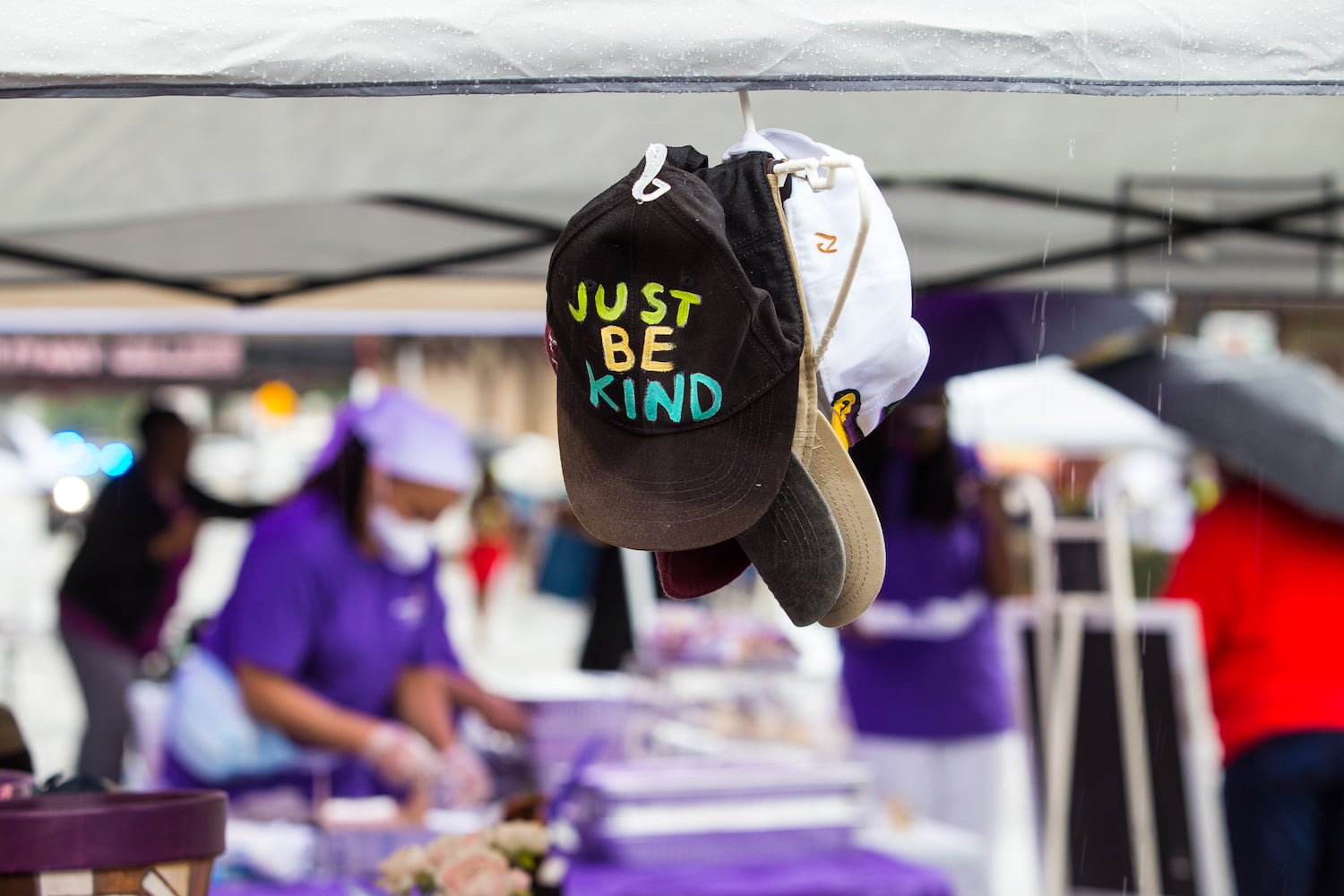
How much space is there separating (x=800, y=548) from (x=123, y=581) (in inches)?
175

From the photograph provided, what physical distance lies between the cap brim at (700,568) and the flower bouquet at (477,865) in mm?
668

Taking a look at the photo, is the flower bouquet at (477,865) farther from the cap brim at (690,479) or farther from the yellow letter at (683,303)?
the yellow letter at (683,303)

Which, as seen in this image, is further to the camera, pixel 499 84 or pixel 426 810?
pixel 426 810

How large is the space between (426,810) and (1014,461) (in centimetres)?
1518

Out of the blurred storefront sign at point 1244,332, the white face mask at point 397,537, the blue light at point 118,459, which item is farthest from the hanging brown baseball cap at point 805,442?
the blurred storefront sign at point 1244,332

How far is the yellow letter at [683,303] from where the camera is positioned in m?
1.35

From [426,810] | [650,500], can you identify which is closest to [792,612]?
[650,500]

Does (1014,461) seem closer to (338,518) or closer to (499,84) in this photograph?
(338,518)

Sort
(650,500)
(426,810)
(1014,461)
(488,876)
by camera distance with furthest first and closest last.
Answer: (1014,461) → (426,810) → (488,876) → (650,500)

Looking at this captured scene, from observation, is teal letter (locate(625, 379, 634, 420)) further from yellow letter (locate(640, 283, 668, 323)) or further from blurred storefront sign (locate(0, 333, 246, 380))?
blurred storefront sign (locate(0, 333, 246, 380))

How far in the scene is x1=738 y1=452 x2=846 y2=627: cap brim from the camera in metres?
1.40

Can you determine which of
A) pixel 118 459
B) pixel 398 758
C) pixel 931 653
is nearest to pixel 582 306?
pixel 398 758

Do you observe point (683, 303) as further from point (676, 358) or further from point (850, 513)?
point (850, 513)

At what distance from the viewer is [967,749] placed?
4289 mm
